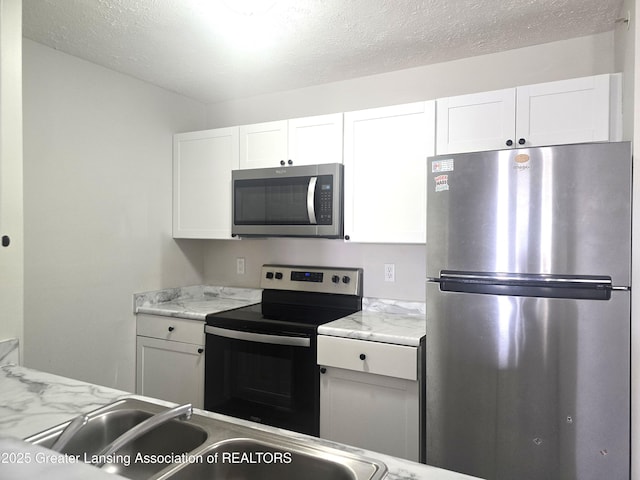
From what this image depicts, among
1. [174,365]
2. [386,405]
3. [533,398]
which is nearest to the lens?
[533,398]

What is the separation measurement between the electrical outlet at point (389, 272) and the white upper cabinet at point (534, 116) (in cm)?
79

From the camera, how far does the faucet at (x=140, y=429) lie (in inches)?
30.1

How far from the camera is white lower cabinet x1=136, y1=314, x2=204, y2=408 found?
2588 mm

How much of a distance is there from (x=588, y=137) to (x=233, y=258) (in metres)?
2.39

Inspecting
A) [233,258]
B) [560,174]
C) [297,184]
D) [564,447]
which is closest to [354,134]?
[297,184]

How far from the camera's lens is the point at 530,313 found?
1.69 metres

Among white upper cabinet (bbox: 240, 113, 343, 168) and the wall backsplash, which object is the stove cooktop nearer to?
the wall backsplash

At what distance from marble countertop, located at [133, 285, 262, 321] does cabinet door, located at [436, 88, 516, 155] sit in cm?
171

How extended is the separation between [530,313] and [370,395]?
34.0 inches

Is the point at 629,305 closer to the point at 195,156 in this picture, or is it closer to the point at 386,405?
the point at 386,405

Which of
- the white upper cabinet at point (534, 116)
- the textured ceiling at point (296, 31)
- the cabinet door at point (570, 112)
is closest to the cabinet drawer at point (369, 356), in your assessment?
the white upper cabinet at point (534, 116)

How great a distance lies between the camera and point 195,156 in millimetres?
2971

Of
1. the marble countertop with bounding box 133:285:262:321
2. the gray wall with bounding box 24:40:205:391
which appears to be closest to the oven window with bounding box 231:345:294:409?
the marble countertop with bounding box 133:285:262:321

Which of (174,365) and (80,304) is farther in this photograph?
(174,365)
